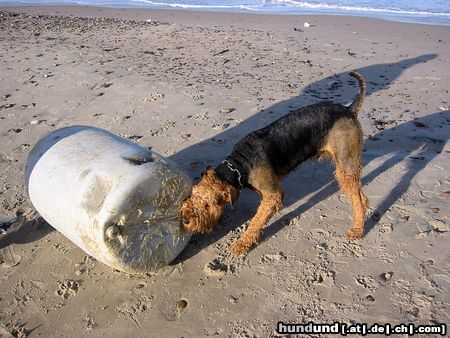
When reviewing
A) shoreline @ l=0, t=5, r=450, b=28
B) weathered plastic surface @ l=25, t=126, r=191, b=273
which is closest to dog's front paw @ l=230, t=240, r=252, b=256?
weathered plastic surface @ l=25, t=126, r=191, b=273

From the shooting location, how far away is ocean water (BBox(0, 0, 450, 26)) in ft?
55.6

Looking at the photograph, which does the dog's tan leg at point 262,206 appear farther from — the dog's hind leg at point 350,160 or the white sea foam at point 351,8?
the white sea foam at point 351,8

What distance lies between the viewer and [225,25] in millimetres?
14359

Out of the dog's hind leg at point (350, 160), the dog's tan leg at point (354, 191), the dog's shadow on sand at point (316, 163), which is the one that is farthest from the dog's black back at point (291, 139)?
the dog's shadow on sand at point (316, 163)

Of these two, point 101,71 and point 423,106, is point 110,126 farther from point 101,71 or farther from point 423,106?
point 423,106

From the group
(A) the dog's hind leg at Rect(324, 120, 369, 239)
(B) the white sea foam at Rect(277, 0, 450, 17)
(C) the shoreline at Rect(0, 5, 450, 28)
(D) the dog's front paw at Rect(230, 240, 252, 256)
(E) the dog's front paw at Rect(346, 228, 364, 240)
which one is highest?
(A) the dog's hind leg at Rect(324, 120, 369, 239)

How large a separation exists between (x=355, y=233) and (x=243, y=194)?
146 cm

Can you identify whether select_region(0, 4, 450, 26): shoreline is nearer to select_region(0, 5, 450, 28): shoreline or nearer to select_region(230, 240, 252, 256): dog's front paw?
select_region(0, 5, 450, 28): shoreline

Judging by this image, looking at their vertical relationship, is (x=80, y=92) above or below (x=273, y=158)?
below

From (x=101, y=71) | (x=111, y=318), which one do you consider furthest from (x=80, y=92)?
(x=111, y=318)

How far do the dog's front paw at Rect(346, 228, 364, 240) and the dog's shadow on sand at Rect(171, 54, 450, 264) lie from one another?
126mm

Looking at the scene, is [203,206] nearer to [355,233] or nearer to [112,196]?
[112,196]

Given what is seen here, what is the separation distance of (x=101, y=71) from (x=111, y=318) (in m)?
6.60

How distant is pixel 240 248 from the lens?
4.00m
